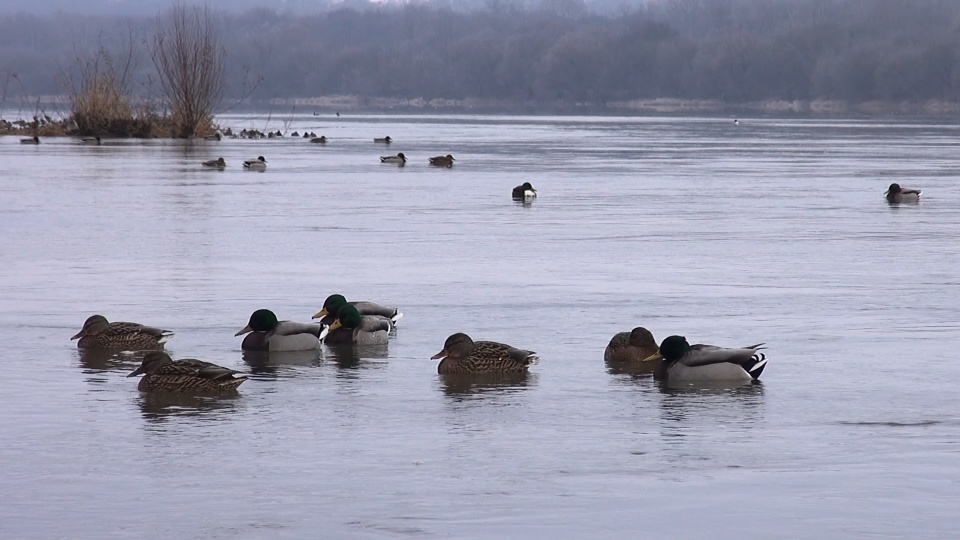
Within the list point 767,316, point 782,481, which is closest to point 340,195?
point 767,316

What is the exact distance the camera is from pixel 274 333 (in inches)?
410

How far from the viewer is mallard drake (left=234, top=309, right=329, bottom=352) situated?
10.4 m

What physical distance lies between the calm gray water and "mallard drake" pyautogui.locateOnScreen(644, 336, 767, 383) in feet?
0.45

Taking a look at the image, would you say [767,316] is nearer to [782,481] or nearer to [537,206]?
[782,481]

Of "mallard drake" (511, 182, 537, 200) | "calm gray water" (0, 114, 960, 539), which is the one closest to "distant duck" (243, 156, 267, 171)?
"calm gray water" (0, 114, 960, 539)

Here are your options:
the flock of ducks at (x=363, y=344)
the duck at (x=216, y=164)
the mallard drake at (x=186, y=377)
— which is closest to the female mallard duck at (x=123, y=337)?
the flock of ducks at (x=363, y=344)

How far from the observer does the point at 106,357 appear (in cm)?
1030

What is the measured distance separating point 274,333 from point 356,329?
0.67m

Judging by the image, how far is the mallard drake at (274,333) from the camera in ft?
34.1

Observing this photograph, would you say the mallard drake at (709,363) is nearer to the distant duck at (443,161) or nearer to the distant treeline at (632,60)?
the distant duck at (443,161)

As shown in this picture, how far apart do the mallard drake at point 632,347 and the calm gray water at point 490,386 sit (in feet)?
1.17

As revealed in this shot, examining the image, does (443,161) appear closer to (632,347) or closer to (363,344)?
(363,344)

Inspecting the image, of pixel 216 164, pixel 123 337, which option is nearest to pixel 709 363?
pixel 123 337

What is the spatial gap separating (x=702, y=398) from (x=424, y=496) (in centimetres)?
285
